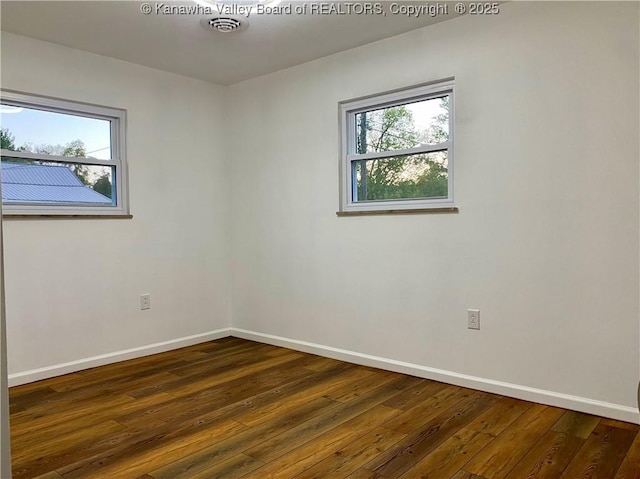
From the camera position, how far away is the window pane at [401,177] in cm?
310

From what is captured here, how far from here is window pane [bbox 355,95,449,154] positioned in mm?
3090

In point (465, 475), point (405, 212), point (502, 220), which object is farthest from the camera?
point (405, 212)

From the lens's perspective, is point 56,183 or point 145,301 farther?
point 145,301

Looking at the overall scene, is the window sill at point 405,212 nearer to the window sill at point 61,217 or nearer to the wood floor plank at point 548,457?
the wood floor plank at point 548,457

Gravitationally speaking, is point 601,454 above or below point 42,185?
below

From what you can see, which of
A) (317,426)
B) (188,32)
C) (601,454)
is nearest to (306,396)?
(317,426)

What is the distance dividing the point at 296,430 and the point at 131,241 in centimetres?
209

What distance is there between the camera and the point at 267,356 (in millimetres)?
3674

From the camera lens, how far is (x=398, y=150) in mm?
3270

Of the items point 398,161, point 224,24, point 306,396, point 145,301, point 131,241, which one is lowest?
point 306,396

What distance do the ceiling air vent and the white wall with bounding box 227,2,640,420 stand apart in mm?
817

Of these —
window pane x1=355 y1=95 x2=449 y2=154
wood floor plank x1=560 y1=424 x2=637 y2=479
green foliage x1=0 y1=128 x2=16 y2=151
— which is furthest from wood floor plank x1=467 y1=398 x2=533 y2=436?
green foliage x1=0 y1=128 x2=16 y2=151

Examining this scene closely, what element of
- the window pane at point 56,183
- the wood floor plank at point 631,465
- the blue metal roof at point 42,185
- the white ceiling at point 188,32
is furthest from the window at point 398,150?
the blue metal roof at point 42,185

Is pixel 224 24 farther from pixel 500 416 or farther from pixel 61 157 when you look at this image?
pixel 500 416
